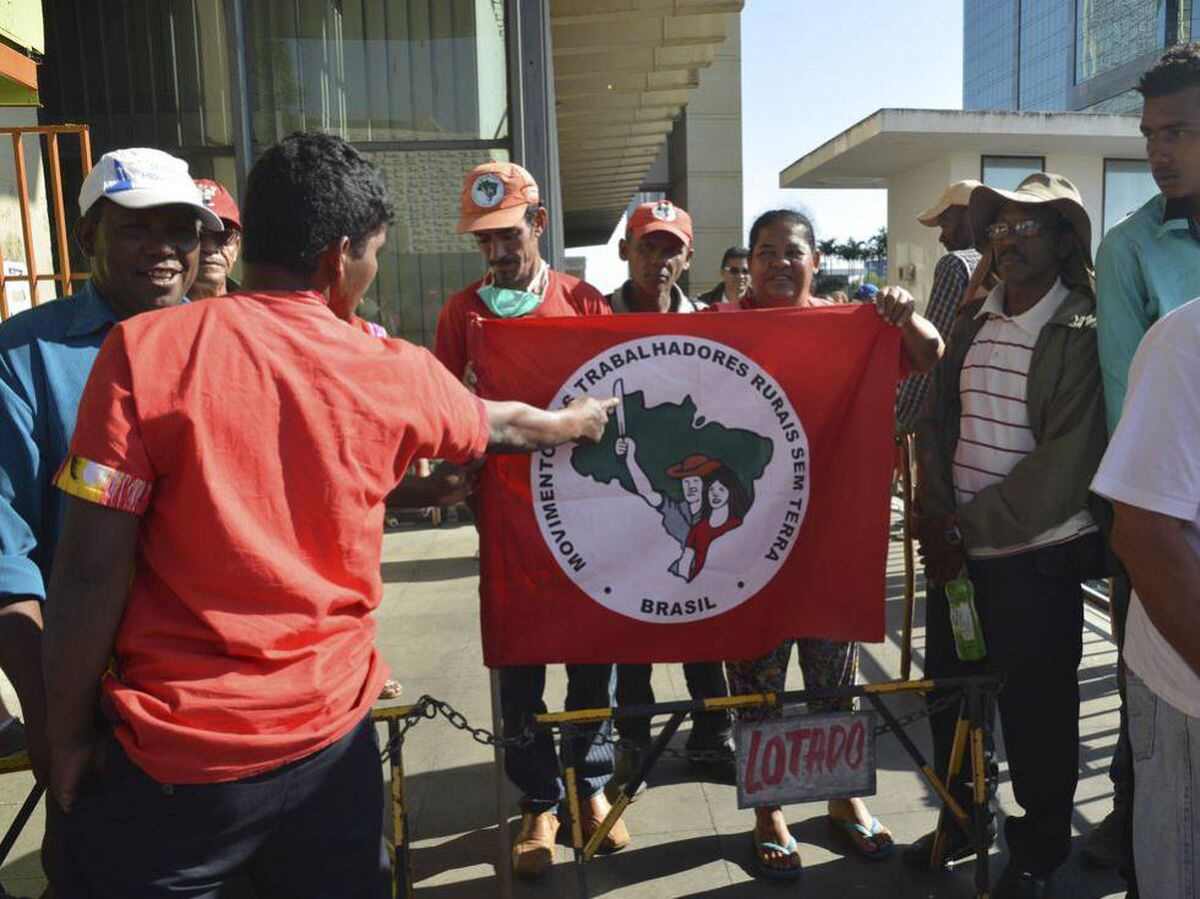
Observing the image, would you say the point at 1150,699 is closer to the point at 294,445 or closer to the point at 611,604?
the point at 611,604

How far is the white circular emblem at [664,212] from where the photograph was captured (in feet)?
12.2

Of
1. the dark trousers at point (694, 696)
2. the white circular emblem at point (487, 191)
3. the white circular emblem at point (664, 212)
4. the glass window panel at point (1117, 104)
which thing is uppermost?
the glass window panel at point (1117, 104)

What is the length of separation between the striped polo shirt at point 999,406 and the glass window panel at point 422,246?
5.21 m

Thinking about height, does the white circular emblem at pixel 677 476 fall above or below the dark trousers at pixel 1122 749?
above

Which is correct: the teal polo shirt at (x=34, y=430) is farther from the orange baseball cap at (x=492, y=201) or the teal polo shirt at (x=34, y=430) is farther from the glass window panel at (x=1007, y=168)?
the glass window panel at (x=1007, y=168)

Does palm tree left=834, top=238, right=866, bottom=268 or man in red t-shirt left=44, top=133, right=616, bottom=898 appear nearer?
man in red t-shirt left=44, top=133, right=616, bottom=898

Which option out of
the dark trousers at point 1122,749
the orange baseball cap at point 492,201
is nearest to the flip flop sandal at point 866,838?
the dark trousers at point 1122,749

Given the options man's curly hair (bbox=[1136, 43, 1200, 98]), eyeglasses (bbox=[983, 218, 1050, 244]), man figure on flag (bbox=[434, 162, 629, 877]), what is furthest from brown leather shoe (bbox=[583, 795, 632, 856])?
man's curly hair (bbox=[1136, 43, 1200, 98])

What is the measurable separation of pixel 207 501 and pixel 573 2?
8608mm

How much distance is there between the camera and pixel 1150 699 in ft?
6.59

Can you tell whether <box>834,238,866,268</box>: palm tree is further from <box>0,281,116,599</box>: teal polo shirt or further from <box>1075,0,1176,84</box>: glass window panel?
<box>0,281,116,599</box>: teal polo shirt

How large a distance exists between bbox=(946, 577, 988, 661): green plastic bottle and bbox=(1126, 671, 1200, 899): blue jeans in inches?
32.2

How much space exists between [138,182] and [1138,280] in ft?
8.16

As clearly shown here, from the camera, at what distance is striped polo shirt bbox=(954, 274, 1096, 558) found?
110 inches
